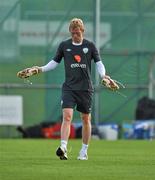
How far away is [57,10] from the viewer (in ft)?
97.7

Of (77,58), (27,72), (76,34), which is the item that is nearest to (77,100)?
(77,58)

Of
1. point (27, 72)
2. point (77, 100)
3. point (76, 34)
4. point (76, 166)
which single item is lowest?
point (76, 166)

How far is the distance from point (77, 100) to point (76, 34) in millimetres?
1026

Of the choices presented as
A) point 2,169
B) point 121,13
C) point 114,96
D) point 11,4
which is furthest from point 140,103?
point 2,169

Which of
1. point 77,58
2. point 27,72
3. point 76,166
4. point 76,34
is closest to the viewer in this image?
point 76,166

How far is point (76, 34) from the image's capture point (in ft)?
46.0

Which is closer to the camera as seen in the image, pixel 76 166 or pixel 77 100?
pixel 76 166

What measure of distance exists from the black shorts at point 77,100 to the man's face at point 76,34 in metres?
0.80

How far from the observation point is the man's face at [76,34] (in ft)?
45.7

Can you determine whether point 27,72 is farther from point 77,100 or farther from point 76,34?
point 76,34

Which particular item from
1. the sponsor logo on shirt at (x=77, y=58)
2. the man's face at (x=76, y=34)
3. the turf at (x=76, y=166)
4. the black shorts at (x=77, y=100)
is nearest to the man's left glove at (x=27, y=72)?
the black shorts at (x=77, y=100)

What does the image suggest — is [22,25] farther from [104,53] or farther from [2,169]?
[2,169]

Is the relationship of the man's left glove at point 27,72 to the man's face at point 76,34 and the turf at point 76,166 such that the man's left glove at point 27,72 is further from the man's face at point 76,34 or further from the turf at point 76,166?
the turf at point 76,166

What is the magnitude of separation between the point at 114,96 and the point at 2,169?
→ 57.6 feet
